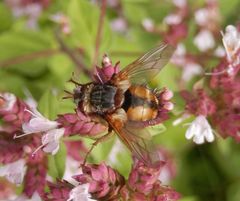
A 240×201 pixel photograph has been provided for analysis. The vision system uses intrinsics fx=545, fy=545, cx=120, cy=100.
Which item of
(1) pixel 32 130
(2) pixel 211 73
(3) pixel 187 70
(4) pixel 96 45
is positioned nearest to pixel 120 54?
(4) pixel 96 45

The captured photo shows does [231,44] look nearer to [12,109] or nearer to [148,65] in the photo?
[148,65]

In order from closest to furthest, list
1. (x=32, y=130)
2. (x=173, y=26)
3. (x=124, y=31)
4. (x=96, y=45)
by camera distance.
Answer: (x=32, y=130) < (x=96, y=45) < (x=173, y=26) < (x=124, y=31)

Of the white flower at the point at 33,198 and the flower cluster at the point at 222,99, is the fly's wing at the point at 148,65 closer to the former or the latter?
the flower cluster at the point at 222,99

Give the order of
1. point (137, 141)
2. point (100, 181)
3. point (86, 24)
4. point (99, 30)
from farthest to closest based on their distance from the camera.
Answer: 1. point (86, 24)
2. point (99, 30)
3. point (100, 181)
4. point (137, 141)

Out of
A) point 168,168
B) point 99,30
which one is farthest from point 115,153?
point 168,168

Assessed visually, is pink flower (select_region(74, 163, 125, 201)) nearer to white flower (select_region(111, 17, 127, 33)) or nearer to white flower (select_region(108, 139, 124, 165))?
white flower (select_region(108, 139, 124, 165))

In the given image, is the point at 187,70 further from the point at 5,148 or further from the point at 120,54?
the point at 5,148

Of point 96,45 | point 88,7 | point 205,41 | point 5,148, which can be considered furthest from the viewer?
point 205,41
